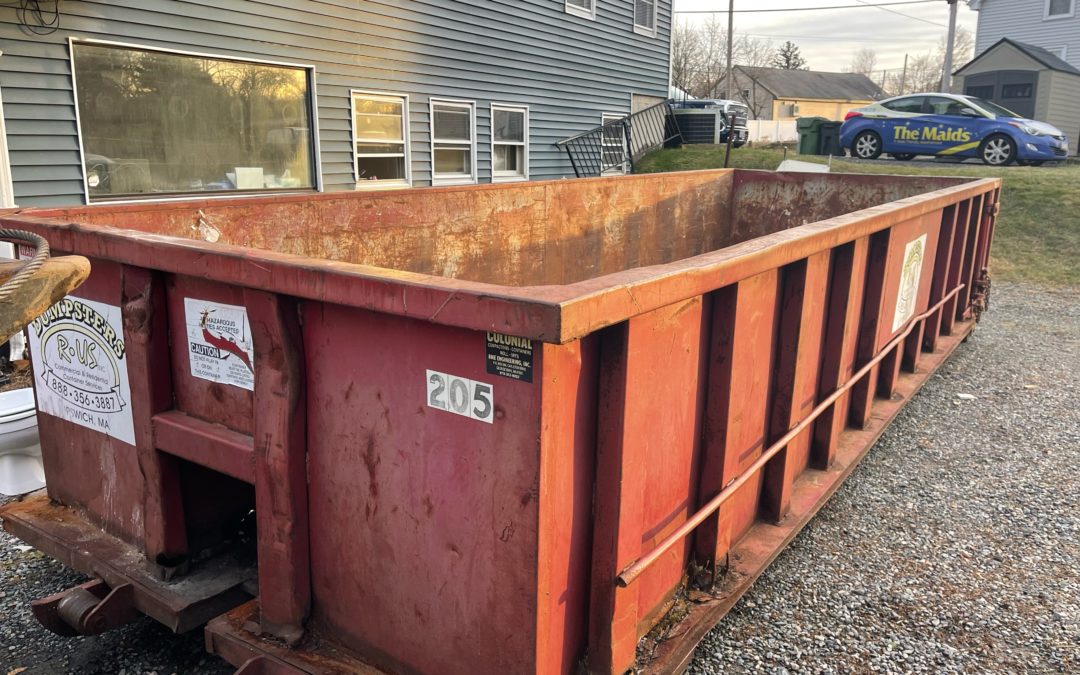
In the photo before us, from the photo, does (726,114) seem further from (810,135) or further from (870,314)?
(870,314)

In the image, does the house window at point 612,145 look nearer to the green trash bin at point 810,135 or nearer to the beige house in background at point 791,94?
the green trash bin at point 810,135

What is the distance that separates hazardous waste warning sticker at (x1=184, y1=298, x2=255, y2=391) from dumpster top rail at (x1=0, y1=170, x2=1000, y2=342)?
0.51 ft

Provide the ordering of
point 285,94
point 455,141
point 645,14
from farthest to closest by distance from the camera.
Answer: point 645,14 < point 455,141 < point 285,94

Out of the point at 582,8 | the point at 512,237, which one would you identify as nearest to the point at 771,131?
the point at 582,8

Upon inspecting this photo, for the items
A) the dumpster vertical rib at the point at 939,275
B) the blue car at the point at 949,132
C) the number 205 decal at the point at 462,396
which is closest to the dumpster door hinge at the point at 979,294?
the dumpster vertical rib at the point at 939,275

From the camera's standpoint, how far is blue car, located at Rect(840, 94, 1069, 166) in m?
17.7

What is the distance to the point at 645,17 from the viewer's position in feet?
54.6

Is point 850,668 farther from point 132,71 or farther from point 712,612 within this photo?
point 132,71

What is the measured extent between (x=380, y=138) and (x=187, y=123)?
292 cm

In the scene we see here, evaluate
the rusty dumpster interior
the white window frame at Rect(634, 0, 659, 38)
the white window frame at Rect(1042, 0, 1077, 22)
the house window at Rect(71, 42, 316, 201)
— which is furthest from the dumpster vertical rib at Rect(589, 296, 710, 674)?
the white window frame at Rect(1042, 0, 1077, 22)

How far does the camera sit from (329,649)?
2.23 meters

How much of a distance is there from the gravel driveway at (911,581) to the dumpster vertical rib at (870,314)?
400 mm

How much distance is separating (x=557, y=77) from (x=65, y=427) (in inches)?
490

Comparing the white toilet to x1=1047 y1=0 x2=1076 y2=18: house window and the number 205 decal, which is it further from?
x1=1047 y1=0 x2=1076 y2=18: house window
